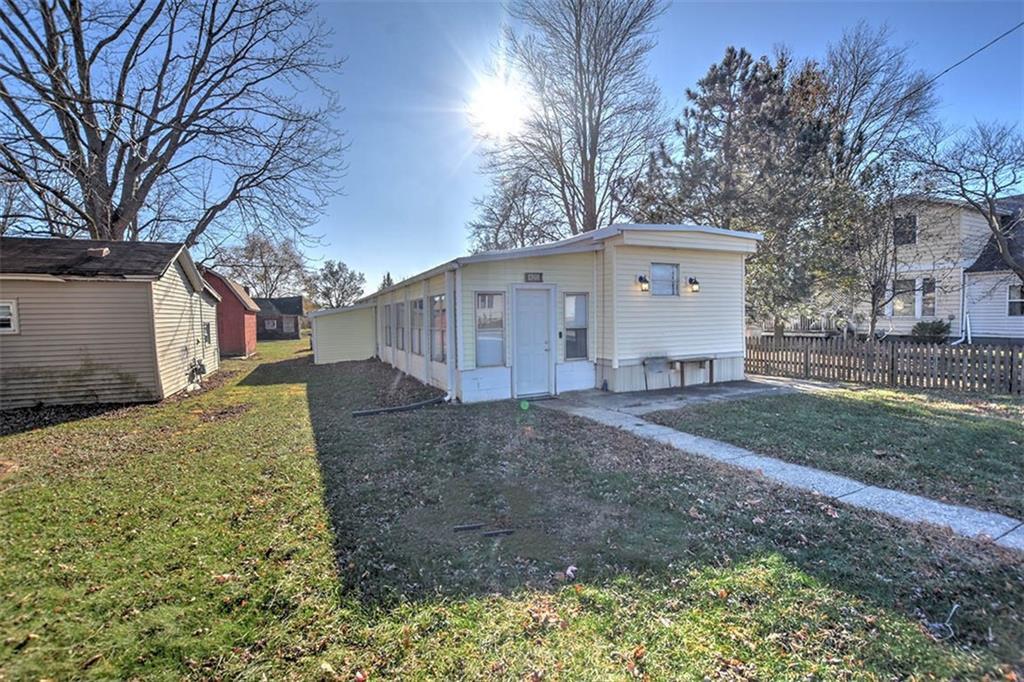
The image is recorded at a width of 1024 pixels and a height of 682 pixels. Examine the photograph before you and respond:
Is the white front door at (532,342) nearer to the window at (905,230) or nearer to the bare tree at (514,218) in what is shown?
the window at (905,230)

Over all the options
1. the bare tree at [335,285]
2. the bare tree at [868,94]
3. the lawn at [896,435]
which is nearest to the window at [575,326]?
the lawn at [896,435]

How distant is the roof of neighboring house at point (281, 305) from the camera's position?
42.0 metres

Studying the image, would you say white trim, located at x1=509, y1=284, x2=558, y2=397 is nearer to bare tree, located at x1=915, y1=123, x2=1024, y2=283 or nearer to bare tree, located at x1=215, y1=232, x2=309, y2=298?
bare tree, located at x1=915, y1=123, x2=1024, y2=283

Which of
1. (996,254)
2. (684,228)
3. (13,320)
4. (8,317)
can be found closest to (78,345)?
(13,320)

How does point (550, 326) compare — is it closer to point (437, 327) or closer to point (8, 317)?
point (437, 327)

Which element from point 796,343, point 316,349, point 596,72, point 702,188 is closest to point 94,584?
point 796,343

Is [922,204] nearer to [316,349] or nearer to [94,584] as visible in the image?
[94,584]

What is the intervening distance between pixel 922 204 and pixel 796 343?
21.3ft

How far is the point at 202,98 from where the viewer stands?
48.5 feet

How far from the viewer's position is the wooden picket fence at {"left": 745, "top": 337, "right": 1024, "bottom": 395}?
869 cm

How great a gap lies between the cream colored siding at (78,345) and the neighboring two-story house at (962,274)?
69.4ft

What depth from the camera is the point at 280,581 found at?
9.92 ft

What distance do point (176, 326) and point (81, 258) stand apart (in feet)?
8.00

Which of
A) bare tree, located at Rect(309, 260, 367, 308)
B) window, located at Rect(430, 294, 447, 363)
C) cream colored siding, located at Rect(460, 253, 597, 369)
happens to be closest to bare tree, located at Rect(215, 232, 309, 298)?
bare tree, located at Rect(309, 260, 367, 308)
